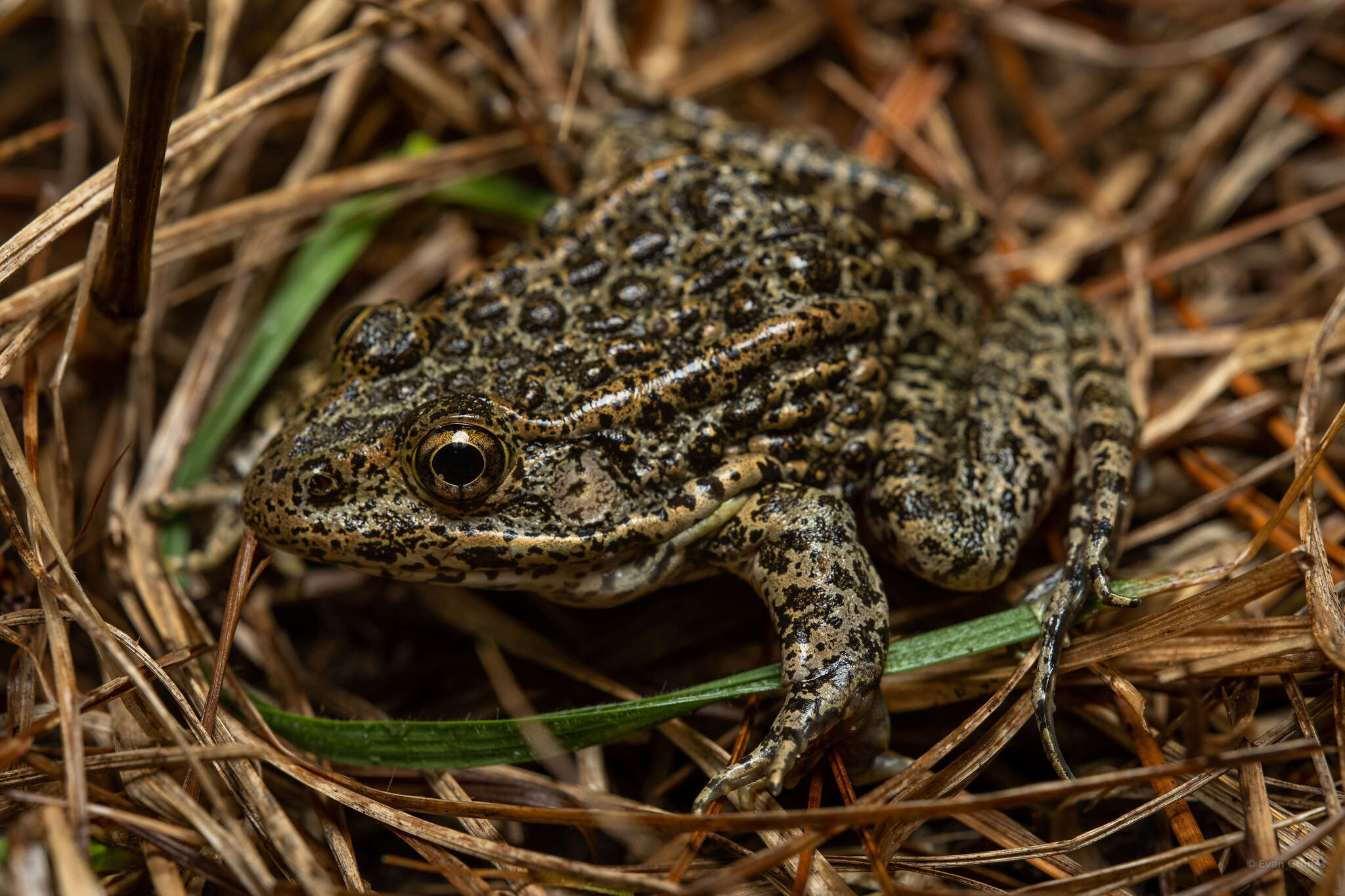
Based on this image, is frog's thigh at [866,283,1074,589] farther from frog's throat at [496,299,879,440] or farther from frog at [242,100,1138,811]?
frog's throat at [496,299,879,440]

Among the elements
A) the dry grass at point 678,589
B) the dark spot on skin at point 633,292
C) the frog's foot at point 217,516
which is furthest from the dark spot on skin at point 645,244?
the frog's foot at point 217,516

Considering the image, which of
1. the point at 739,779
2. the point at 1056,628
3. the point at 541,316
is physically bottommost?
the point at 739,779

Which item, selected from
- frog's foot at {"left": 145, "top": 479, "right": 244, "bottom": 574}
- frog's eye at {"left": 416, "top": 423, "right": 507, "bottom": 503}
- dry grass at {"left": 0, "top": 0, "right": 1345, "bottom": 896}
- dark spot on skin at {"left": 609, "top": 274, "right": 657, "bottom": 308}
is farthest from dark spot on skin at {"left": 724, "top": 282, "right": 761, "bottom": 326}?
frog's foot at {"left": 145, "top": 479, "right": 244, "bottom": 574}

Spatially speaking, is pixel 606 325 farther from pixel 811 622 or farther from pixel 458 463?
pixel 811 622

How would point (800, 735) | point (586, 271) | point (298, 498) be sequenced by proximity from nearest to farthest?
point (800, 735) → point (298, 498) → point (586, 271)

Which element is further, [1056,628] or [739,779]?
[1056,628]

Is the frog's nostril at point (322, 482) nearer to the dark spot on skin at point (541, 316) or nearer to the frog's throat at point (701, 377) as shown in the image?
the frog's throat at point (701, 377)

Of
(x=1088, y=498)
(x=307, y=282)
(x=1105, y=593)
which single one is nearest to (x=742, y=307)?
(x=1088, y=498)

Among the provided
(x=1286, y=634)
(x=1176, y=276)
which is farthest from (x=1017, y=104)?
(x=1286, y=634)
